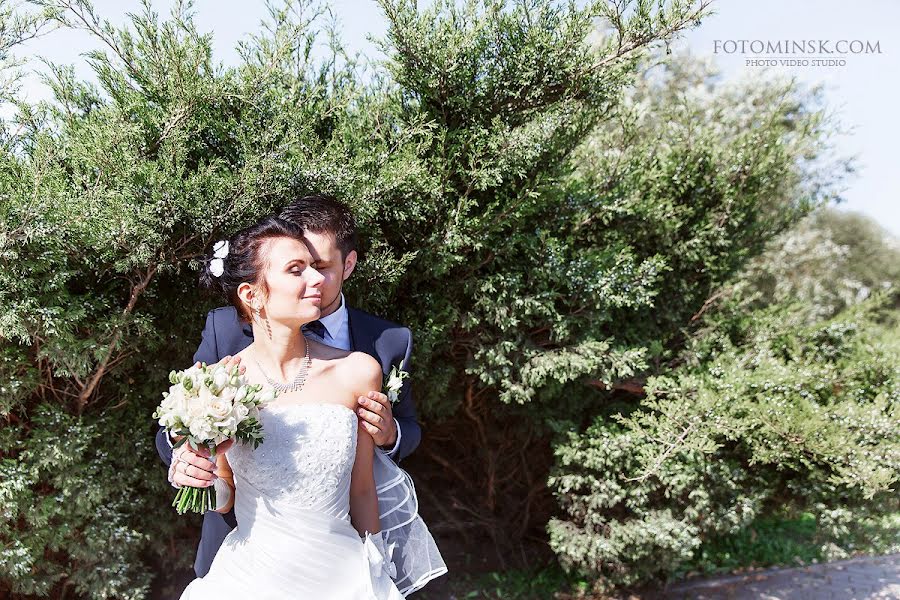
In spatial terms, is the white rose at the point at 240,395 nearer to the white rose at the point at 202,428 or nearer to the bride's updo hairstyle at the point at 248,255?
the white rose at the point at 202,428

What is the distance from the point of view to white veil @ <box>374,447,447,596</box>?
117 inches

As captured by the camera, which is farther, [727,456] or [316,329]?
[727,456]

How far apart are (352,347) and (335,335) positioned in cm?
9

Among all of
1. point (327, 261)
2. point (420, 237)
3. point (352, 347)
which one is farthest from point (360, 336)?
point (420, 237)

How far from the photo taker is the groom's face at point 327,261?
2746 millimetres

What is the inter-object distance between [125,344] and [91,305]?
1.22ft

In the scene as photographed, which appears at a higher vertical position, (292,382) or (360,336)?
(360,336)

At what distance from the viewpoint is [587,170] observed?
17.0ft

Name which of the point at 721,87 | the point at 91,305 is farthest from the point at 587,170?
the point at 721,87

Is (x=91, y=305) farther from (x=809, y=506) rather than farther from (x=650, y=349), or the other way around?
(x=809, y=506)

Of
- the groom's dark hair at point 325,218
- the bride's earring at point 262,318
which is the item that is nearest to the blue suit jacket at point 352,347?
the bride's earring at point 262,318

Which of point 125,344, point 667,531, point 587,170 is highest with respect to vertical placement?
point 587,170

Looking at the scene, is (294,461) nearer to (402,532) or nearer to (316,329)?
(316,329)

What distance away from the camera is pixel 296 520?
2.59 m
